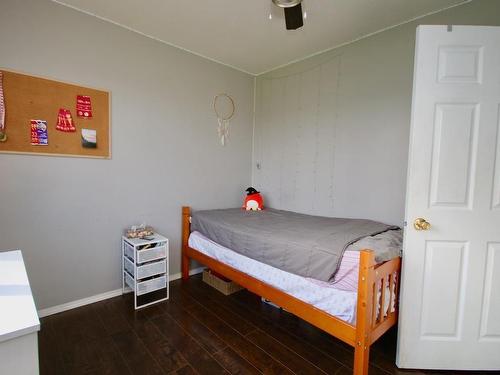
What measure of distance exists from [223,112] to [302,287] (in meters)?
2.25

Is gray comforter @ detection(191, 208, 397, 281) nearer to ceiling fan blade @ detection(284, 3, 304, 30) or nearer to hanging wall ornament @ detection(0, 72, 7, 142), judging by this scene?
ceiling fan blade @ detection(284, 3, 304, 30)

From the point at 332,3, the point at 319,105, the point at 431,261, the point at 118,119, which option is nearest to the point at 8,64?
the point at 118,119

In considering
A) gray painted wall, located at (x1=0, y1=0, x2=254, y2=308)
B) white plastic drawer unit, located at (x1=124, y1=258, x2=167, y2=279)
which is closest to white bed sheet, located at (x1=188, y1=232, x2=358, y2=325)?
white plastic drawer unit, located at (x1=124, y1=258, x2=167, y2=279)

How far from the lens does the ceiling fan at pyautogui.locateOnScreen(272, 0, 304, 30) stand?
174cm

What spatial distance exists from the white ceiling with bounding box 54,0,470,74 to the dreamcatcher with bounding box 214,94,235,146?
0.52 m

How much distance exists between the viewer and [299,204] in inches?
118

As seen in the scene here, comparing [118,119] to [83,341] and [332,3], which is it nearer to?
[83,341]

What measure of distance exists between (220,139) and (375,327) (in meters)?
2.41

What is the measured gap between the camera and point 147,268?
2254 millimetres

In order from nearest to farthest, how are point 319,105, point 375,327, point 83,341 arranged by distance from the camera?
point 375,327 < point 83,341 < point 319,105

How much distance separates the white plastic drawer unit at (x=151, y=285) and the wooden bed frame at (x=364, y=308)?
92cm

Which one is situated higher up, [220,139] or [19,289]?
[220,139]

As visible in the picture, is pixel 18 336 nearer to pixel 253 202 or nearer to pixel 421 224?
pixel 421 224

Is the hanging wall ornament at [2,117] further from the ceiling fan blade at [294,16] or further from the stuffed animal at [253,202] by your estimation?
the stuffed animal at [253,202]
